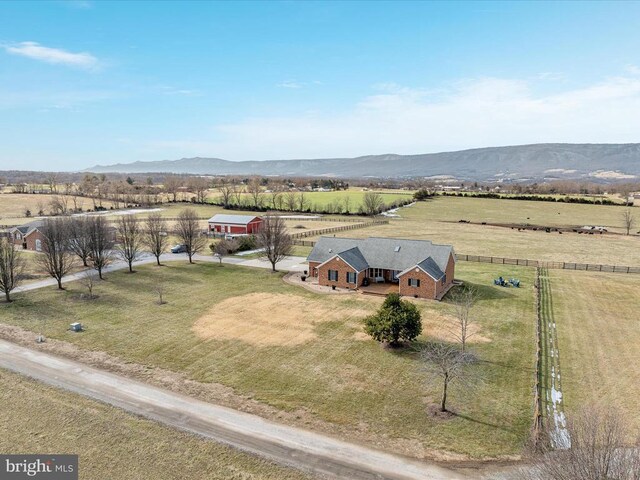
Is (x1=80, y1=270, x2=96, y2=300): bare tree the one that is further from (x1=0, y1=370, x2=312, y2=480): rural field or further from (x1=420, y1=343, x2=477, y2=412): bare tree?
(x1=420, y1=343, x2=477, y2=412): bare tree

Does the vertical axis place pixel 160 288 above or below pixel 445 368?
below

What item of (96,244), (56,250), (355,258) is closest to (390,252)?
(355,258)

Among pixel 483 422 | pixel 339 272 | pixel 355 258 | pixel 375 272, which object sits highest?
pixel 355 258

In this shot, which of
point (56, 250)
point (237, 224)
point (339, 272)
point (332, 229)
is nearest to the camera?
point (339, 272)

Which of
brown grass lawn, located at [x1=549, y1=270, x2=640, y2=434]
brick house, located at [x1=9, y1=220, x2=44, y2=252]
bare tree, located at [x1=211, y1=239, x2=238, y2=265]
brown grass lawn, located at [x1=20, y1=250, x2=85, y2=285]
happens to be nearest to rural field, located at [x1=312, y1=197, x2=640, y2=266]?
brown grass lawn, located at [x1=549, y1=270, x2=640, y2=434]

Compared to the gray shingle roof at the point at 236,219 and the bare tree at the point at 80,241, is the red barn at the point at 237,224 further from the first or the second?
the bare tree at the point at 80,241

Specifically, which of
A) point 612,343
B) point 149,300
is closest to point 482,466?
point 612,343

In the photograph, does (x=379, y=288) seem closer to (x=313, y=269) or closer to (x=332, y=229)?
(x=313, y=269)
